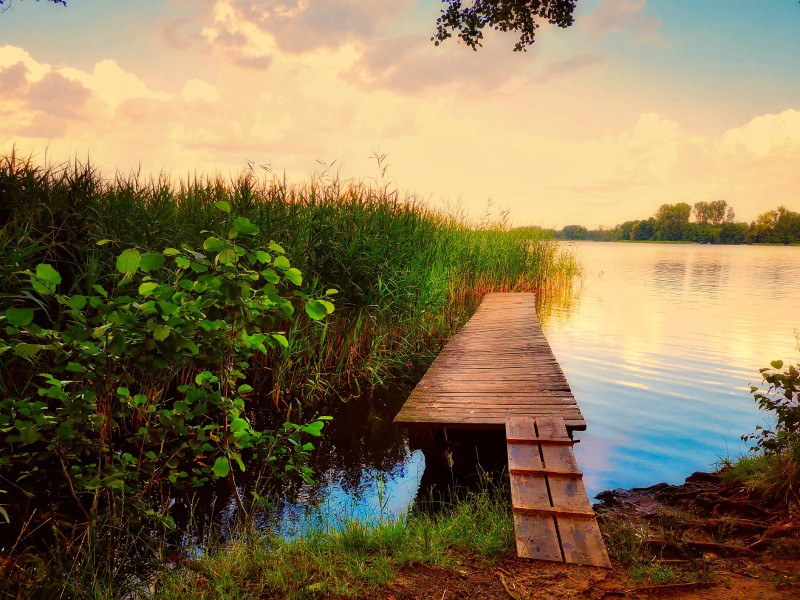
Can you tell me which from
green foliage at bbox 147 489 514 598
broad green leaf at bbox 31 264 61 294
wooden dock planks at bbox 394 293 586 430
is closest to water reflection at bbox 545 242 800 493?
wooden dock planks at bbox 394 293 586 430

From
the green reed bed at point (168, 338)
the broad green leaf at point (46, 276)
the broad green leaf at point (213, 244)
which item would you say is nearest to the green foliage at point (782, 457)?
the green reed bed at point (168, 338)

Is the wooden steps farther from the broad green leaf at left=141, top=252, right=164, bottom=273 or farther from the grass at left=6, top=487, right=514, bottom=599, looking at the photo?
the broad green leaf at left=141, top=252, right=164, bottom=273

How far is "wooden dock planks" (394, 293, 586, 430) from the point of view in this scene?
4.13 metres

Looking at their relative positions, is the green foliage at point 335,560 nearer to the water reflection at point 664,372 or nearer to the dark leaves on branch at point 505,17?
the water reflection at point 664,372

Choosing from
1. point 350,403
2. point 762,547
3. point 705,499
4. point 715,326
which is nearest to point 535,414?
point 705,499

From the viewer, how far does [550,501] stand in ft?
9.27

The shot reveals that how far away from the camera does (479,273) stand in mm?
13000

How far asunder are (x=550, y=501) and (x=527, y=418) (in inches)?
47.7

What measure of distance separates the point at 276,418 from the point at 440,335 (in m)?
4.23

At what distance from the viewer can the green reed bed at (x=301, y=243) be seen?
4426 millimetres

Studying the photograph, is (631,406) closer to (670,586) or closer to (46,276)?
(670,586)

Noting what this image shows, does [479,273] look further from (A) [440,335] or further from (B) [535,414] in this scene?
(B) [535,414]

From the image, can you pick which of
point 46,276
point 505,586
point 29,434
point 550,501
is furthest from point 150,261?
point 550,501

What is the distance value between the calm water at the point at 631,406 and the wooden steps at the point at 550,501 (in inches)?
40.4
